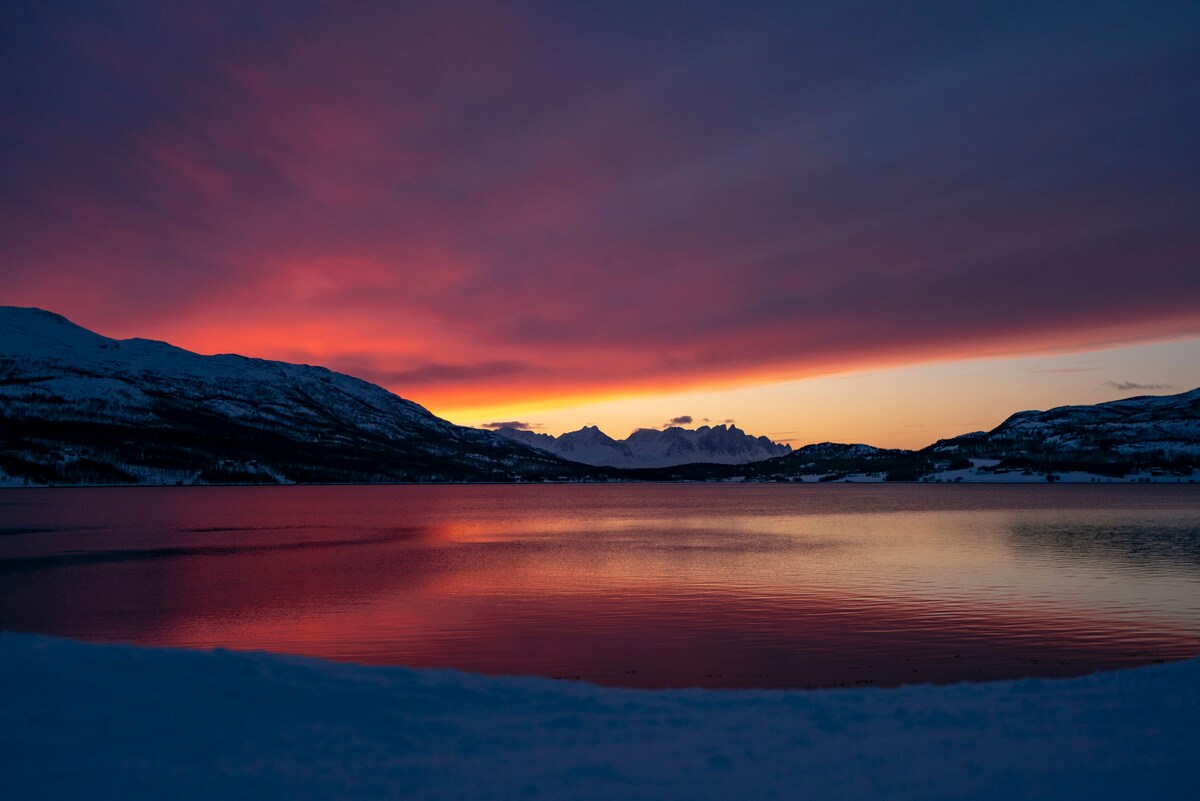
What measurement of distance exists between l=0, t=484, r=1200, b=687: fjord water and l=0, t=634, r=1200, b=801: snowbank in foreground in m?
8.79

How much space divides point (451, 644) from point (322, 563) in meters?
38.8

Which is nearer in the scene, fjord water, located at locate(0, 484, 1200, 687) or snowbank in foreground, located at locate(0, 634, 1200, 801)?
snowbank in foreground, located at locate(0, 634, 1200, 801)

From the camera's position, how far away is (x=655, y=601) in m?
44.2

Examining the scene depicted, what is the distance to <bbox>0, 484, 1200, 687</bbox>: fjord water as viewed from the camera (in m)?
29.2

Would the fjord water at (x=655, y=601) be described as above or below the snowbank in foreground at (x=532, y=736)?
below

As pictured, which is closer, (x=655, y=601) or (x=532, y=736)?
(x=532, y=736)

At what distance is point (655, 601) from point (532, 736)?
99.0 feet

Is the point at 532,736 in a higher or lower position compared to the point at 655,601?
higher

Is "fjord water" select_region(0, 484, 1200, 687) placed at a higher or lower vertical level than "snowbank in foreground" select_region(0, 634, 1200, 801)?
lower

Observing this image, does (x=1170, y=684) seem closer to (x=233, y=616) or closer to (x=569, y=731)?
(x=569, y=731)

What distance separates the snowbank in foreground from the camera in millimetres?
12117

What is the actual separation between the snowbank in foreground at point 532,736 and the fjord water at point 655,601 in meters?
8.79

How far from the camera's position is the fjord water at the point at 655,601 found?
29.2 m

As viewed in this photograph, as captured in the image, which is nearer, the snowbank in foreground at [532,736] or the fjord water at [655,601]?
the snowbank in foreground at [532,736]
